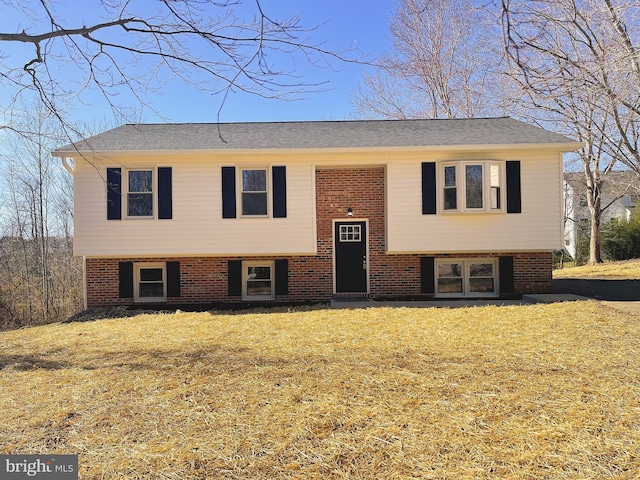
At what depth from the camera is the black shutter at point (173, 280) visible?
31.6 feet

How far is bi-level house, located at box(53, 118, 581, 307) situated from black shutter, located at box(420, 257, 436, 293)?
37mm

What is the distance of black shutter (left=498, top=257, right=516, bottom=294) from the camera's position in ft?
31.9

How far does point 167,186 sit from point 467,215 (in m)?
7.52

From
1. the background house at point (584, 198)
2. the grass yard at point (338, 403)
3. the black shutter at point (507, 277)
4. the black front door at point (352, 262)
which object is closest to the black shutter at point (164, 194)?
the grass yard at point (338, 403)

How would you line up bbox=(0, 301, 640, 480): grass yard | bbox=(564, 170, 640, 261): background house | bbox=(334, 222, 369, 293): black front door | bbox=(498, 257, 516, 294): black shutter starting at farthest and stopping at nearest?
bbox=(564, 170, 640, 261): background house
bbox=(334, 222, 369, 293): black front door
bbox=(498, 257, 516, 294): black shutter
bbox=(0, 301, 640, 480): grass yard

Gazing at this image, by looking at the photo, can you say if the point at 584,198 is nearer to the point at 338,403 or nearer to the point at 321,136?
the point at 321,136

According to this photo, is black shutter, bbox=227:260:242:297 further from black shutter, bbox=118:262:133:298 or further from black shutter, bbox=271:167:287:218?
A: black shutter, bbox=118:262:133:298

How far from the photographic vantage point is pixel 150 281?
9.87 m

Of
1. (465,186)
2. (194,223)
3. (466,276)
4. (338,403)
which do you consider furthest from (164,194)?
(466,276)

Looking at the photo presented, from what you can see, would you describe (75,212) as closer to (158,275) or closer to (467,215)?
(158,275)

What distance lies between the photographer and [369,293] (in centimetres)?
980

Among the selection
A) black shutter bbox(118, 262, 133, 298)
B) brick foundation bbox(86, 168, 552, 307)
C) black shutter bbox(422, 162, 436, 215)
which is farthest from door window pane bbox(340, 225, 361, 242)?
black shutter bbox(118, 262, 133, 298)

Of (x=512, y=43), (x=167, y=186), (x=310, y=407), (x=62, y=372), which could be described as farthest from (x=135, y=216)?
(x=512, y=43)

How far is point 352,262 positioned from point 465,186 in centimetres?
342
